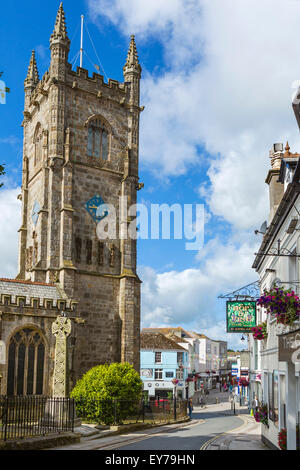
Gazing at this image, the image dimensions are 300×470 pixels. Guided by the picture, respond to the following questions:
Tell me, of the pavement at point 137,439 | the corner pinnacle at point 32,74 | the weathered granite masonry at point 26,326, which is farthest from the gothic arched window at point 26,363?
the corner pinnacle at point 32,74

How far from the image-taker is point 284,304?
45.9 ft

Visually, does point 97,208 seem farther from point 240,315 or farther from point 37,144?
point 240,315

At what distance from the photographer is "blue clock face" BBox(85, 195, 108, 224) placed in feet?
127

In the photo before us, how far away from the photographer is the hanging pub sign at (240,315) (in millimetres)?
23969

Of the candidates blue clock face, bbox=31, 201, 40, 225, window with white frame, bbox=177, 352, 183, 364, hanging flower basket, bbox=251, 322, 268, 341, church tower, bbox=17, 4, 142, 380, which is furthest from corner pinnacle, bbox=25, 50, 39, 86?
window with white frame, bbox=177, 352, 183, 364

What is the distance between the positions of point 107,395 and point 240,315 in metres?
7.94

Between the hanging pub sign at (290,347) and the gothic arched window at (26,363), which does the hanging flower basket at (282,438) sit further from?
the gothic arched window at (26,363)

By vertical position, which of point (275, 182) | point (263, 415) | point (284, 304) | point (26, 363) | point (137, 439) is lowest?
point (137, 439)

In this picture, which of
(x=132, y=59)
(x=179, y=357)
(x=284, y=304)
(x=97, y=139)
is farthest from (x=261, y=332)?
(x=179, y=357)

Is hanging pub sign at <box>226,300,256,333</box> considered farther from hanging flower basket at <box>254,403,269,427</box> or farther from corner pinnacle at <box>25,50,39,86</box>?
corner pinnacle at <box>25,50,39,86</box>

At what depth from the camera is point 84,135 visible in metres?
39.3

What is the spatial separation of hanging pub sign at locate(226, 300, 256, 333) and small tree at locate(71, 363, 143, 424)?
6.70 meters

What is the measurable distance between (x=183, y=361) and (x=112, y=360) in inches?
1278

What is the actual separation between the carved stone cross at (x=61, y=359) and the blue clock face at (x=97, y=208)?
56.1 feet
